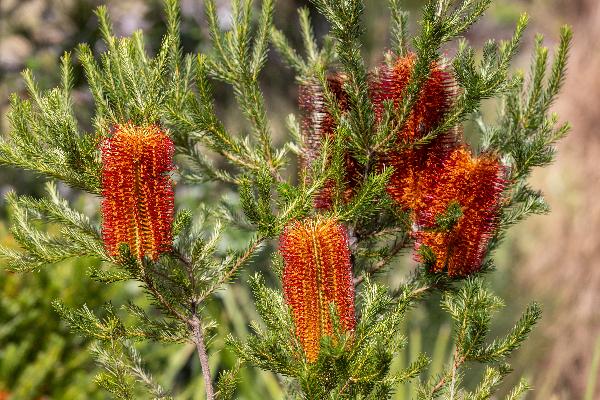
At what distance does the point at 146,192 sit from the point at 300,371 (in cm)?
33

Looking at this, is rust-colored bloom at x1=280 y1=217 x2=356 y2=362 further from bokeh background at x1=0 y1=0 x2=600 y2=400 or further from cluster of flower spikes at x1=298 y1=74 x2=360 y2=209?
bokeh background at x1=0 y1=0 x2=600 y2=400

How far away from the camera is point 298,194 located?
1.12m

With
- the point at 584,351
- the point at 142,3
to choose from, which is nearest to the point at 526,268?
the point at 584,351

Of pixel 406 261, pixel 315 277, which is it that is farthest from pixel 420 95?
pixel 406 261

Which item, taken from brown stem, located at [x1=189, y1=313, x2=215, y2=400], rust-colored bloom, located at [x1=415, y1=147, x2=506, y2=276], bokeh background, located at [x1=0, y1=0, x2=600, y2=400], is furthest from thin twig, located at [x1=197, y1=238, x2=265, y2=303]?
bokeh background, located at [x1=0, y1=0, x2=600, y2=400]

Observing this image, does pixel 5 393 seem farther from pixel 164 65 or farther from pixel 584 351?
pixel 584 351

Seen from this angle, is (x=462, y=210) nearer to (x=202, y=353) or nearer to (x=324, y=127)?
(x=324, y=127)

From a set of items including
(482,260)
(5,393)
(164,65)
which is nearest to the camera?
(164,65)

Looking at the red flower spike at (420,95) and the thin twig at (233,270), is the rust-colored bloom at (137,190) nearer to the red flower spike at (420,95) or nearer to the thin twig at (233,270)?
the thin twig at (233,270)

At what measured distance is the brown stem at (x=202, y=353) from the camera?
3.97ft

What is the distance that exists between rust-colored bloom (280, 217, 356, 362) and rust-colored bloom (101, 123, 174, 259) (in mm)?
190

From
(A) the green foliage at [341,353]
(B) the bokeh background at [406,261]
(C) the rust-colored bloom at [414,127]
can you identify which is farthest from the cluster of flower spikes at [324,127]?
(B) the bokeh background at [406,261]

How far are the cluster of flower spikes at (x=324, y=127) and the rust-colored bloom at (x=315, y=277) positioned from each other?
0.46 feet

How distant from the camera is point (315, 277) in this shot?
1.08 m
